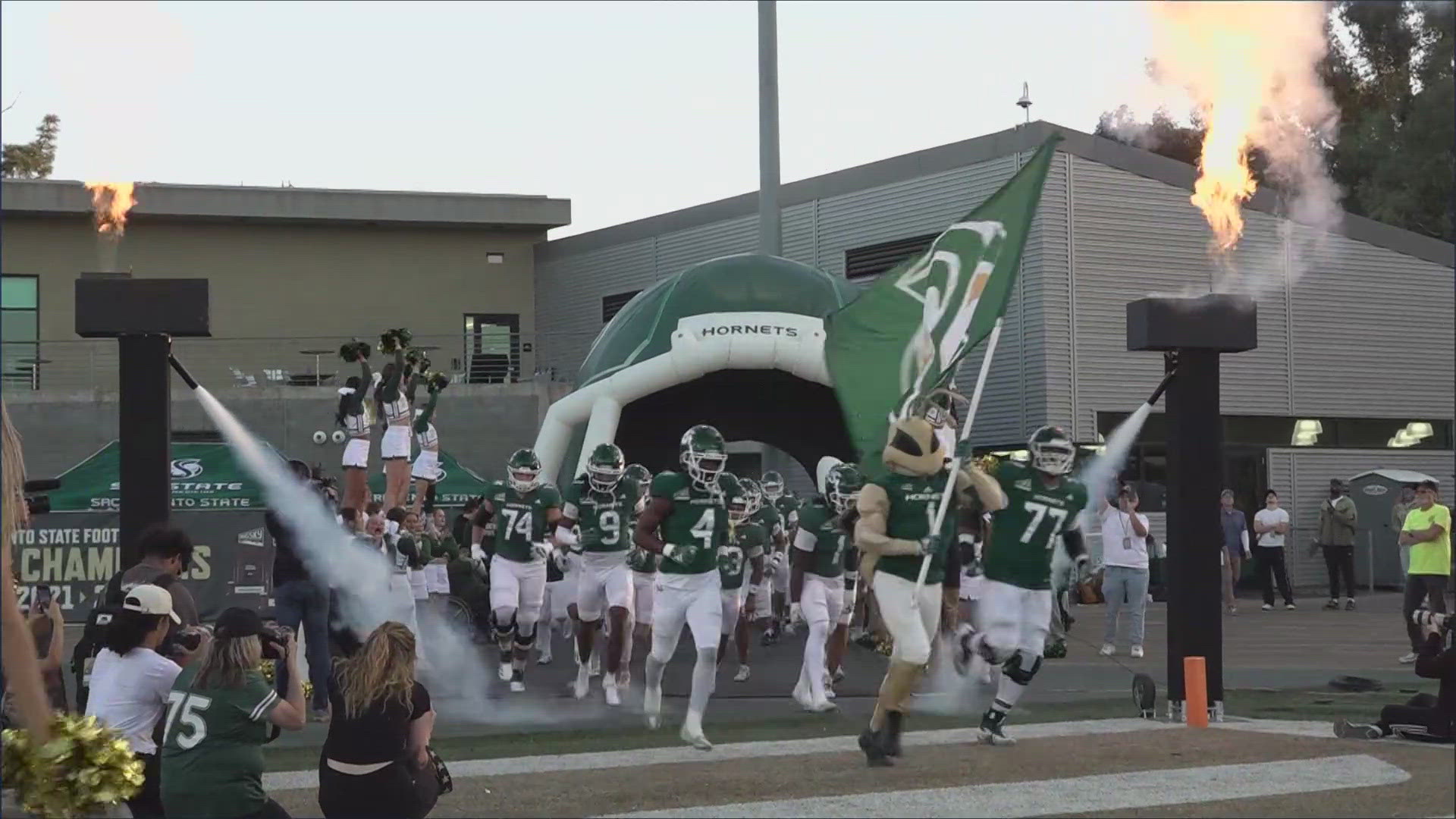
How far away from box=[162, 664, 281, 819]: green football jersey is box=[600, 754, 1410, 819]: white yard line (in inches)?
91.5

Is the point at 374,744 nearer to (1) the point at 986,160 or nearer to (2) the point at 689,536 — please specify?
(2) the point at 689,536

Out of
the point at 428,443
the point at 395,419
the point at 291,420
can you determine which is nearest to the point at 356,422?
the point at 395,419

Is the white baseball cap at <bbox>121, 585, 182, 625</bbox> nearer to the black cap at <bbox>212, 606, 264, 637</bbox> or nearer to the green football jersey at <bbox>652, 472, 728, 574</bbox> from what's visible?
the black cap at <bbox>212, 606, 264, 637</bbox>

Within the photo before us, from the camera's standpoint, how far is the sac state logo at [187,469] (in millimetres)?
22391

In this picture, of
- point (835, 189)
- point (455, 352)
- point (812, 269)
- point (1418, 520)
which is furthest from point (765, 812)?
point (455, 352)

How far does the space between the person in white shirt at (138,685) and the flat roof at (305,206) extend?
26.4 metres

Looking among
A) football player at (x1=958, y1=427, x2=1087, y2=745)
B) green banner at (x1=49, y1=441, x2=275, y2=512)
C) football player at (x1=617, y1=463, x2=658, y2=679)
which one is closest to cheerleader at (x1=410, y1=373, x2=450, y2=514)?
football player at (x1=617, y1=463, x2=658, y2=679)

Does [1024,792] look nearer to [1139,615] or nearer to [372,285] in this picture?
[1139,615]

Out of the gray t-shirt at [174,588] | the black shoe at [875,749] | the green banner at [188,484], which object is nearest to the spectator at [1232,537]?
the green banner at [188,484]

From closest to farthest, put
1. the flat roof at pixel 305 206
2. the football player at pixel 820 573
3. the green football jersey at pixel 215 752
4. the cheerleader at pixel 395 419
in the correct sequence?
the green football jersey at pixel 215 752 → the football player at pixel 820 573 → the cheerleader at pixel 395 419 → the flat roof at pixel 305 206

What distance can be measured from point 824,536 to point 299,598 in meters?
4.10

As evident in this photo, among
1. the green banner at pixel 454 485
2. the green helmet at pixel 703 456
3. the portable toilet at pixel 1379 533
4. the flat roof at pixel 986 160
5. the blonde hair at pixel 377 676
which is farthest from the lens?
the portable toilet at pixel 1379 533

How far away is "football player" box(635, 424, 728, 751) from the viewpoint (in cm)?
1175

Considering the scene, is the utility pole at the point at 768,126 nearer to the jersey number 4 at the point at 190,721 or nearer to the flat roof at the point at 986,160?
the flat roof at the point at 986,160
